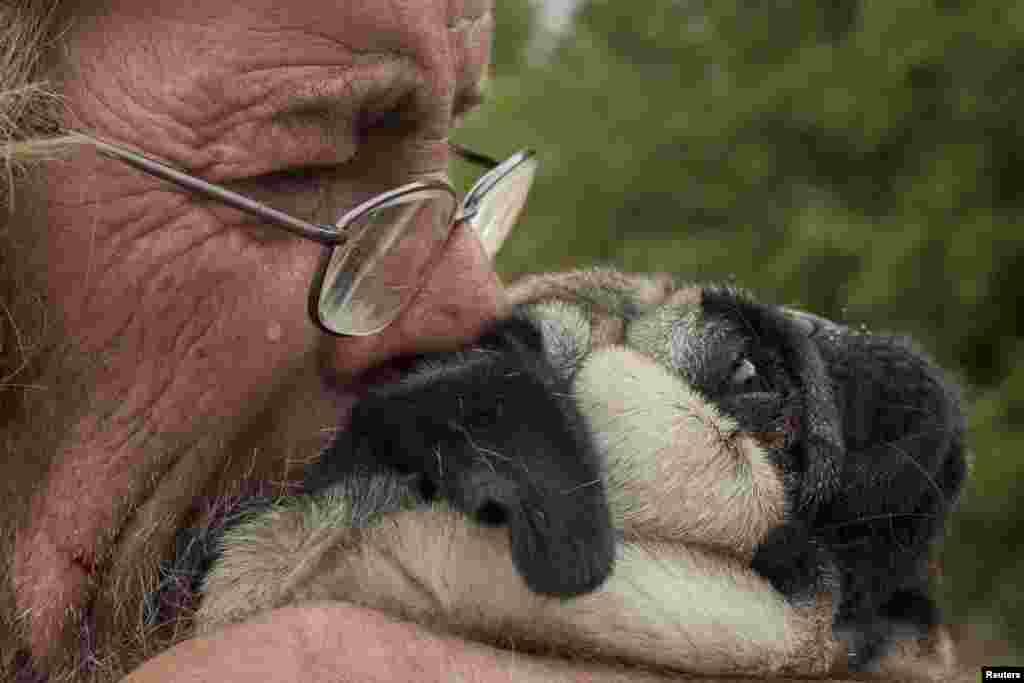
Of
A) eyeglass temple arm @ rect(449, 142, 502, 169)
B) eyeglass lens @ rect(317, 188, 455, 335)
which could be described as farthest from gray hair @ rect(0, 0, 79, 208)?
eyeglass temple arm @ rect(449, 142, 502, 169)

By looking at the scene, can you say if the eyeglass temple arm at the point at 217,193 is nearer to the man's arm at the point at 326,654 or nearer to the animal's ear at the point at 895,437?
the man's arm at the point at 326,654

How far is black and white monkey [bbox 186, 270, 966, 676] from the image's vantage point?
157 centimetres

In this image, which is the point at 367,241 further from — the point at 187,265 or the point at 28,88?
the point at 28,88

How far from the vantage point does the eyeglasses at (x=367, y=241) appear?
5.35ft

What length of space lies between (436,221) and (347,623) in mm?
630

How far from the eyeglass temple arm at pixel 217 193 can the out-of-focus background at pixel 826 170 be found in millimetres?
4266

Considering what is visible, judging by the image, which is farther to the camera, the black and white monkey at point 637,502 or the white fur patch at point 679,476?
the white fur patch at point 679,476

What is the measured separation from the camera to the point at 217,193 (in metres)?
1.63

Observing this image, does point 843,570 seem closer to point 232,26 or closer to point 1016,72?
point 232,26

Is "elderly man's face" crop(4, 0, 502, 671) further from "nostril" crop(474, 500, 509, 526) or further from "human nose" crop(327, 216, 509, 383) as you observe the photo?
"nostril" crop(474, 500, 509, 526)

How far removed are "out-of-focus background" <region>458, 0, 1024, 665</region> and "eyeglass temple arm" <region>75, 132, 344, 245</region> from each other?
427 centimetres

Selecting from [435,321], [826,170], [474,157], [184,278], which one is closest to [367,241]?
[435,321]

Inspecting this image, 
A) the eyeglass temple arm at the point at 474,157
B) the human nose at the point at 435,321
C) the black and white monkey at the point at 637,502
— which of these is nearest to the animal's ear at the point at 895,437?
the black and white monkey at the point at 637,502

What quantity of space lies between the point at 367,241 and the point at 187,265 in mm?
246
